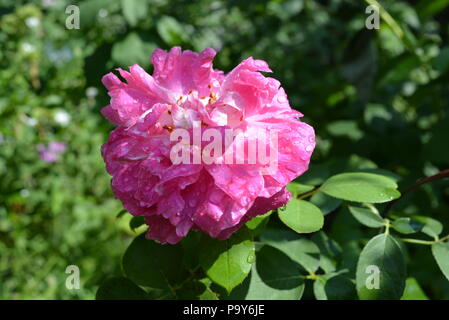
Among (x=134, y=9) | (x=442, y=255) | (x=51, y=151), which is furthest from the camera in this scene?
(x=51, y=151)

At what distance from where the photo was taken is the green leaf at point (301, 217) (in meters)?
0.70

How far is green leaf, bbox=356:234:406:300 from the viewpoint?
0.70 m

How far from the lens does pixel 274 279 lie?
0.78 meters

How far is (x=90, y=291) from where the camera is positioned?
158cm

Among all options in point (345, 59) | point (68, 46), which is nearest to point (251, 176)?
point (345, 59)

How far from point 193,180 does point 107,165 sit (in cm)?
14

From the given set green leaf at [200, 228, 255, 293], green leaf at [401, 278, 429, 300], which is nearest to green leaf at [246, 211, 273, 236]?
green leaf at [200, 228, 255, 293]

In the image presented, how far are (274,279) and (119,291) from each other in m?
0.26

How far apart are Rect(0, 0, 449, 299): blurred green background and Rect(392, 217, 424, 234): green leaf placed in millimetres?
193
